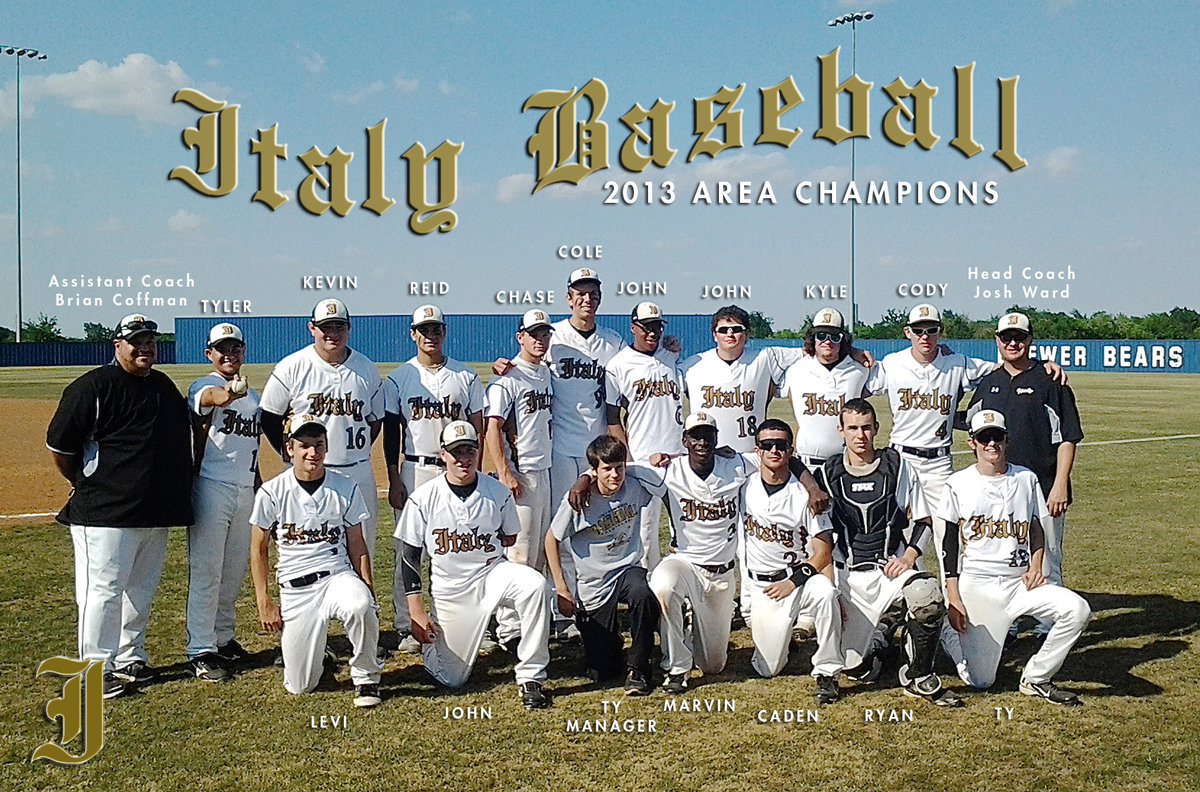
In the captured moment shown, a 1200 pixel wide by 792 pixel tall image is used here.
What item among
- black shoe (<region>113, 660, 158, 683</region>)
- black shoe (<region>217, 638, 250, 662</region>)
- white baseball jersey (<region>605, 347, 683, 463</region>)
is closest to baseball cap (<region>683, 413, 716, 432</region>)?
white baseball jersey (<region>605, 347, 683, 463</region>)

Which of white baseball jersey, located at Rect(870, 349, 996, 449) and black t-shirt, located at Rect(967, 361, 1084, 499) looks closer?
black t-shirt, located at Rect(967, 361, 1084, 499)

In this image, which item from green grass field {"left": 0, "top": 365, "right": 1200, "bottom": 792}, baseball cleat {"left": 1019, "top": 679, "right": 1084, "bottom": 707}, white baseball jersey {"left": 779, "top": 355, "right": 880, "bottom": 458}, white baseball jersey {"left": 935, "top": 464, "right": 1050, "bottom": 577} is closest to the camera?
green grass field {"left": 0, "top": 365, "right": 1200, "bottom": 792}

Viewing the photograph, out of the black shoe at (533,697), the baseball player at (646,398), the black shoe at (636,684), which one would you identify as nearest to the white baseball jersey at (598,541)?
the black shoe at (636,684)

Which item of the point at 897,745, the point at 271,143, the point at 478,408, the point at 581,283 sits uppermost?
the point at 271,143

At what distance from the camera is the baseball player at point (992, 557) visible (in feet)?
17.1

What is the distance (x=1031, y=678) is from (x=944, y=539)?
0.80 m

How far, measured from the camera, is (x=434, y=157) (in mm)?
12148

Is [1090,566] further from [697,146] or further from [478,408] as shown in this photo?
[697,146]

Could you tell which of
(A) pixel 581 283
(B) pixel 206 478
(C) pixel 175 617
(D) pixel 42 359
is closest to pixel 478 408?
(A) pixel 581 283

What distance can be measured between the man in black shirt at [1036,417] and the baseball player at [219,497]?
164 inches

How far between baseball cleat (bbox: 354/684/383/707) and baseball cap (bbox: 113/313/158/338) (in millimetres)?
2114

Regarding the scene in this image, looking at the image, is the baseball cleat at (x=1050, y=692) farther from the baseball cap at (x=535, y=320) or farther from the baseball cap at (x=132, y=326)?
the baseball cap at (x=132, y=326)

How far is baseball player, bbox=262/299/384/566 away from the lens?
5.84m

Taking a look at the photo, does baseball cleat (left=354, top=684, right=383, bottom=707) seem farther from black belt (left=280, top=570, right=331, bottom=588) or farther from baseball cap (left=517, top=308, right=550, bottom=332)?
baseball cap (left=517, top=308, right=550, bottom=332)
